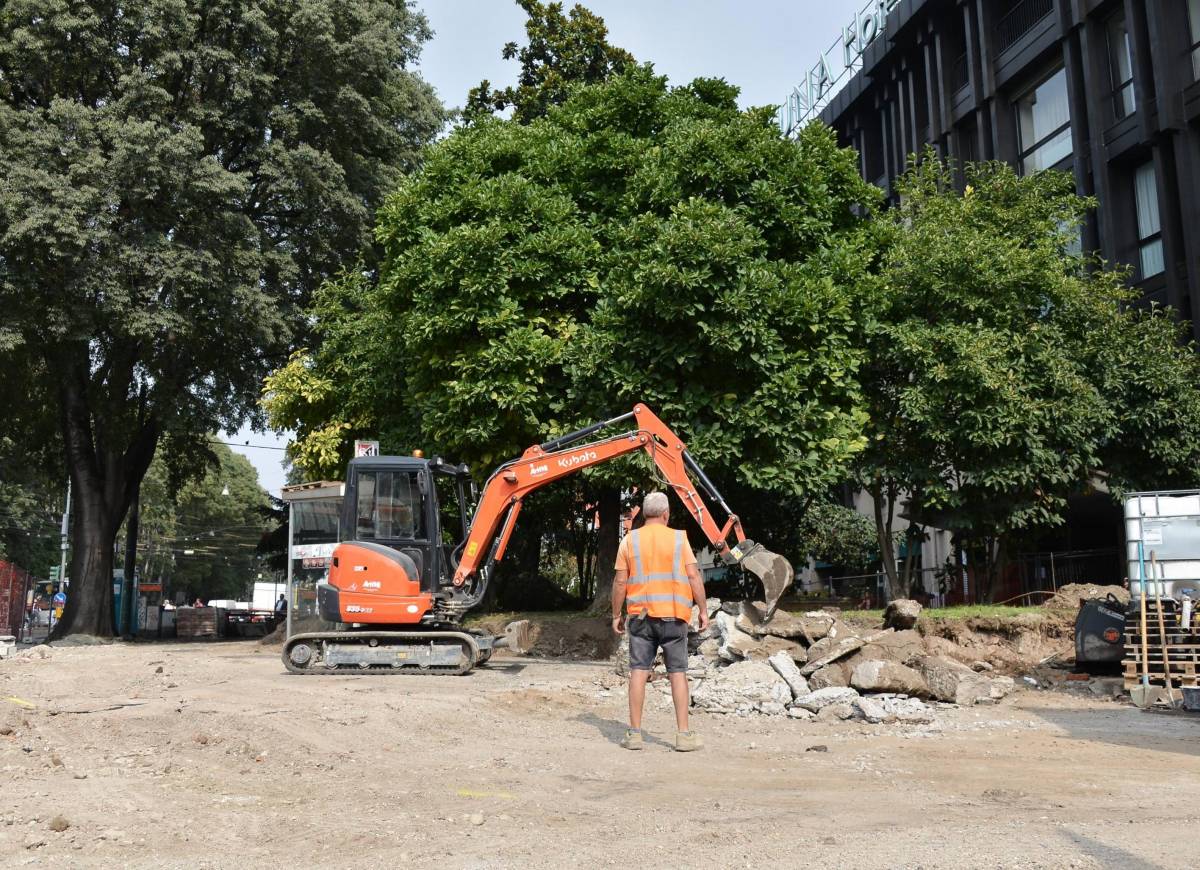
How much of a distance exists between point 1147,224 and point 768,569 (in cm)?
1550

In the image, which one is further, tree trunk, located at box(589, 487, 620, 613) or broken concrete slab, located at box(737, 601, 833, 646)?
tree trunk, located at box(589, 487, 620, 613)

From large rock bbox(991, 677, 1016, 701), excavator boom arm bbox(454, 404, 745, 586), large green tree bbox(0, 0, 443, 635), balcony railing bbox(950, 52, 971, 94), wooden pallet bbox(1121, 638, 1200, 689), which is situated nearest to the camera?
wooden pallet bbox(1121, 638, 1200, 689)

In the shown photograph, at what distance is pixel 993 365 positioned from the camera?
17891 millimetres

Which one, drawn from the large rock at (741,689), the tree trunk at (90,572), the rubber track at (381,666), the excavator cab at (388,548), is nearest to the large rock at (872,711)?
the large rock at (741,689)

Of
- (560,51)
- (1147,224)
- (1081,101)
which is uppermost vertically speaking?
(560,51)

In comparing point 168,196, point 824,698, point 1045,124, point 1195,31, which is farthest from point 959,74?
point 824,698

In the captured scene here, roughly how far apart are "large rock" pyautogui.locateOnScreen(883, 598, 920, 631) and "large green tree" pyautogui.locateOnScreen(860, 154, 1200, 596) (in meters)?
3.43

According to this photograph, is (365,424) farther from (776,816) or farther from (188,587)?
(188,587)

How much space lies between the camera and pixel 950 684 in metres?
11.9

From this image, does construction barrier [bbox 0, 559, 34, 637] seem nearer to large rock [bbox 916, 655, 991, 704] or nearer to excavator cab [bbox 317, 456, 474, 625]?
excavator cab [bbox 317, 456, 474, 625]

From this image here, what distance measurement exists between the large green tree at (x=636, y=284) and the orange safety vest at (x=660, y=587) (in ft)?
27.2

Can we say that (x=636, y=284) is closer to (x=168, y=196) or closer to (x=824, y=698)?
(x=824, y=698)

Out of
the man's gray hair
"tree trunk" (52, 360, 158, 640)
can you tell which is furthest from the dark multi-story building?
"tree trunk" (52, 360, 158, 640)

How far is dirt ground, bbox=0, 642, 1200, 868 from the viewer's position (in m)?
5.26
